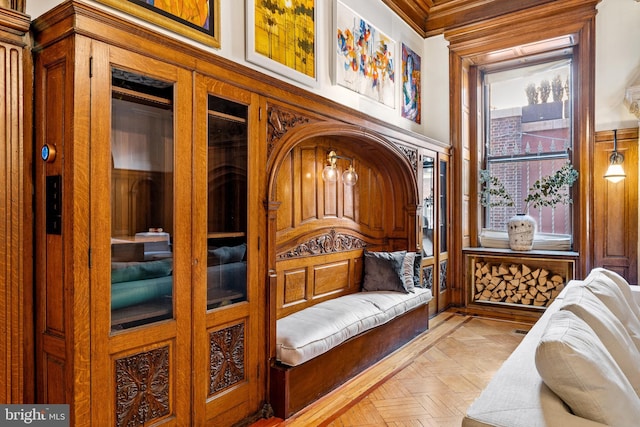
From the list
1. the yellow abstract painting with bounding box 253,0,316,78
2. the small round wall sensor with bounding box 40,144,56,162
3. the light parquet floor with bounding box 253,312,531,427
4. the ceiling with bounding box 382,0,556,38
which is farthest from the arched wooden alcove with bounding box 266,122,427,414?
the ceiling with bounding box 382,0,556,38

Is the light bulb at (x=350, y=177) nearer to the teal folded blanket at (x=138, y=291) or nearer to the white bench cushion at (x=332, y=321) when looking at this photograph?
the white bench cushion at (x=332, y=321)

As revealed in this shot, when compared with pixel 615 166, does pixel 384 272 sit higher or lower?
lower

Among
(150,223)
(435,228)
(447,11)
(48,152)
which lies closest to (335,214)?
(435,228)

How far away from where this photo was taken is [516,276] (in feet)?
17.9

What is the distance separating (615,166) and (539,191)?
43.5 inches

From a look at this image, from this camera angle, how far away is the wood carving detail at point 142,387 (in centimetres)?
205

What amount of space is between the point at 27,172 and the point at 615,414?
264cm

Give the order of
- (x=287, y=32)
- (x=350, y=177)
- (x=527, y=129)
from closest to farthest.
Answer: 1. (x=287, y=32)
2. (x=350, y=177)
3. (x=527, y=129)

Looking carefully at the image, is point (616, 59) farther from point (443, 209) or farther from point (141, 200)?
point (141, 200)

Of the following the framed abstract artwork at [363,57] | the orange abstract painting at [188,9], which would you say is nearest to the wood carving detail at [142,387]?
the orange abstract painting at [188,9]

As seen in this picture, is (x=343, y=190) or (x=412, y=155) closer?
(x=343, y=190)

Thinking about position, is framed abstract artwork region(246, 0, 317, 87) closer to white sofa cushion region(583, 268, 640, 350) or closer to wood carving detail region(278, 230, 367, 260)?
wood carving detail region(278, 230, 367, 260)

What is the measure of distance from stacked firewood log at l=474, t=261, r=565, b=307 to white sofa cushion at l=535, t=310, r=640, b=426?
424cm

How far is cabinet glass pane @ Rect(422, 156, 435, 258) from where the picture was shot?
5074mm
